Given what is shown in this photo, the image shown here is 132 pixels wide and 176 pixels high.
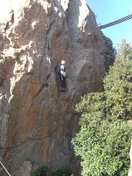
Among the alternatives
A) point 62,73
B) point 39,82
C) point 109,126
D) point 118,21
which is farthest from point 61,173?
point 118,21

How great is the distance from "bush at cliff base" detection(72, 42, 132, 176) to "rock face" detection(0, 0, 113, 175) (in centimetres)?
171

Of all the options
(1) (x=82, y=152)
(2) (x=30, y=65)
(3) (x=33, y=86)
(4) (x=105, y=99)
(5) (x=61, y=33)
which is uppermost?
(5) (x=61, y=33)

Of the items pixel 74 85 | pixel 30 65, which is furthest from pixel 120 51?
pixel 30 65

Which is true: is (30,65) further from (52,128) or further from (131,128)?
(131,128)

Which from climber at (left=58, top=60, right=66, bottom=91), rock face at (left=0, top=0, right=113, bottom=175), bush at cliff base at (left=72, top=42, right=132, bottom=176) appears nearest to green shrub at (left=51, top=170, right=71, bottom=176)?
rock face at (left=0, top=0, right=113, bottom=175)

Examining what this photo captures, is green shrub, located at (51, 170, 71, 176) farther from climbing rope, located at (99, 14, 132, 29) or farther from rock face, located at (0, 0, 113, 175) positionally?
climbing rope, located at (99, 14, 132, 29)

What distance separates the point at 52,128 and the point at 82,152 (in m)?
2.76

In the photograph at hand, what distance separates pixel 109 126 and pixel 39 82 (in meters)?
4.59

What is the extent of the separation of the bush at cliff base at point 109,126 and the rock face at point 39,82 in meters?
1.71

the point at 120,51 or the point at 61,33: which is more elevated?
the point at 61,33

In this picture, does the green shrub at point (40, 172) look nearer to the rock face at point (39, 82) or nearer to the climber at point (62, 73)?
the rock face at point (39, 82)

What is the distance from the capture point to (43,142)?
56.1ft

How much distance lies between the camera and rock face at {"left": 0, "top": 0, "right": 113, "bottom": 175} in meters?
16.0

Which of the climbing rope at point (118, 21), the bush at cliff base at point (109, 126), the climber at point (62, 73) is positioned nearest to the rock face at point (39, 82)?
the climber at point (62, 73)
